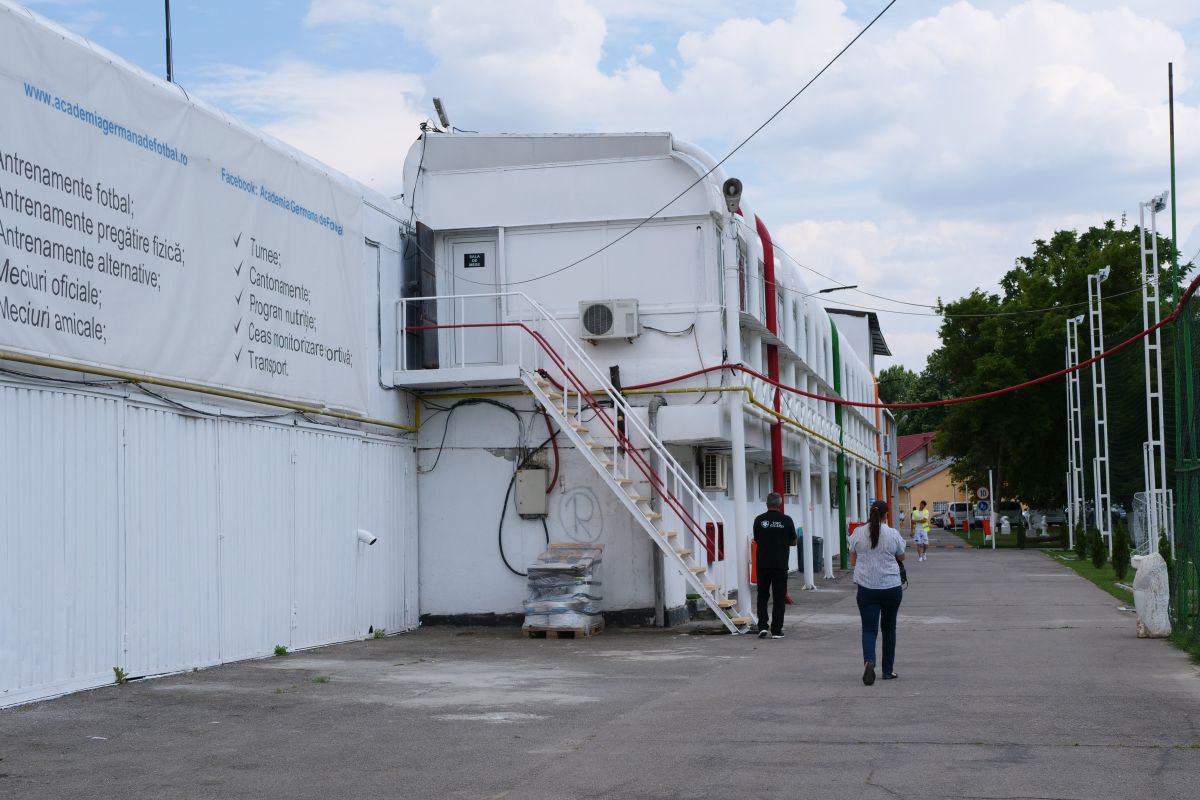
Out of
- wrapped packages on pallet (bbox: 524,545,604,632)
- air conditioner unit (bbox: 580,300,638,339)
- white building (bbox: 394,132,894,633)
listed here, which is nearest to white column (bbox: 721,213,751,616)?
white building (bbox: 394,132,894,633)

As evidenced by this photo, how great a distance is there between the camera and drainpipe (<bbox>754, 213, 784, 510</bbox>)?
2480cm

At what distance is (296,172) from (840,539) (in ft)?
90.2

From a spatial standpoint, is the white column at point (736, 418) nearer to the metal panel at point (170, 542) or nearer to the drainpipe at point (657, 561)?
the drainpipe at point (657, 561)

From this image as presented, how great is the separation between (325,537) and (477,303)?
525cm

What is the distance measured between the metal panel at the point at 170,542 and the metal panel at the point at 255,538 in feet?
0.93

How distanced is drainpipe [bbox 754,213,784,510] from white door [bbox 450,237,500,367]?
19.8ft

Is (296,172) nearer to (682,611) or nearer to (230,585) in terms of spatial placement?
(230,585)

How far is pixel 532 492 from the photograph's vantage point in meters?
20.3

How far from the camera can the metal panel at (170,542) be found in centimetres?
1337

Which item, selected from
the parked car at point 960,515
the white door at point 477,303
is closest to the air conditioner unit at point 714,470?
the white door at point 477,303

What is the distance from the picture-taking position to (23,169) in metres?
11.9

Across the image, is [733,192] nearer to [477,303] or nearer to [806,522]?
[477,303]

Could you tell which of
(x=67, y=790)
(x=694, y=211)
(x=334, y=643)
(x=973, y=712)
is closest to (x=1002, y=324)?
(x=694, y=211)

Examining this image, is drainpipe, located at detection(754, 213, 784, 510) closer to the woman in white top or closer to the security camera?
the security camera
